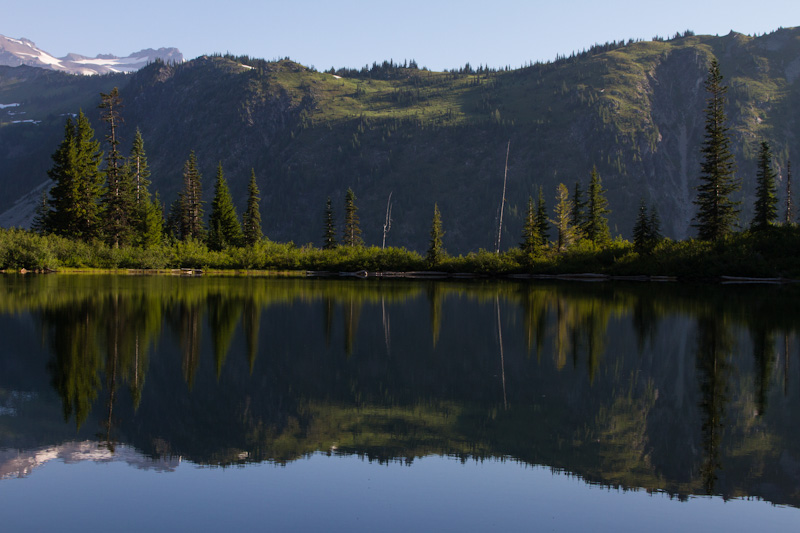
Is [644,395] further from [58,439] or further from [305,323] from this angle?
[305,323]

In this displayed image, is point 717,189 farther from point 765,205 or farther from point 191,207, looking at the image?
point 191,207

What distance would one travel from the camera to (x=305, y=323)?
70.8ft

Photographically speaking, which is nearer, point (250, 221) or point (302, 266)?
point (302, 266)

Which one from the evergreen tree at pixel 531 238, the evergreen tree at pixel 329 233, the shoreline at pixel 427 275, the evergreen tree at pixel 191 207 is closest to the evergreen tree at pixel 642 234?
the shoreline at pixel 427 275

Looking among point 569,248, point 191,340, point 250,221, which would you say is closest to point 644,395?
point 191,340

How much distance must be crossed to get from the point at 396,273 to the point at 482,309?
155ft

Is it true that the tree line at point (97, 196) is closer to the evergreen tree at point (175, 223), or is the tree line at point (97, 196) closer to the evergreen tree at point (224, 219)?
the evergreen tree at point (224, 219)

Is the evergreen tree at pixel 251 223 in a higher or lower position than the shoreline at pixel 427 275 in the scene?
higher

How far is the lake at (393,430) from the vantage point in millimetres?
6977

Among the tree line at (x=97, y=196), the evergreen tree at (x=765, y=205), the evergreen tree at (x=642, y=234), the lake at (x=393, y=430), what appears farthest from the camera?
the tree line at (x=97, y=196)

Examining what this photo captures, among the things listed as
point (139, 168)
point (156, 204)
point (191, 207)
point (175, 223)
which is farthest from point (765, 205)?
point (175, 223)

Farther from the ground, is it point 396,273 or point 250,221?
point 250,221

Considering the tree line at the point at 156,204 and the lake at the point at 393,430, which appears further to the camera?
the tree line at the point at 156,204

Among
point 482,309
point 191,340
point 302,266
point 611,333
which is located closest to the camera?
point 191,340
